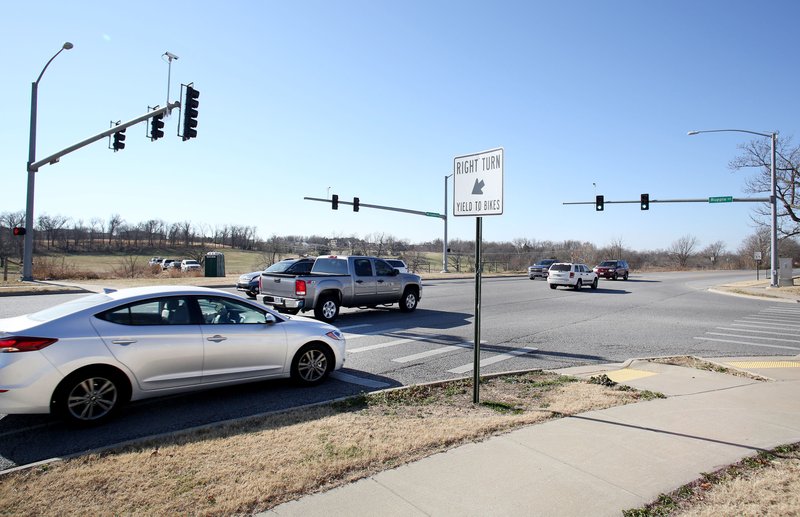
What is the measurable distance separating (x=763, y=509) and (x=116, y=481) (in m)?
4.52

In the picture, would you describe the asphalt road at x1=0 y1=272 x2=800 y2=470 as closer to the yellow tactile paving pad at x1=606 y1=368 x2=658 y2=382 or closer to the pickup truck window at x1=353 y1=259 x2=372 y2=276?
the yellow tactile paving pad at x1=606 y1=368 x2=658 y2=382

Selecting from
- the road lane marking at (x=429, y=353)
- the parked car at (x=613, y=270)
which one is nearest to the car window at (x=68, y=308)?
the road lane marking at (x=429, y=353)

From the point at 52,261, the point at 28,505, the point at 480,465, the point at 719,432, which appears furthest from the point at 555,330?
the point at 52,261

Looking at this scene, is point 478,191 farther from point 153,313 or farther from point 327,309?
point 327,309

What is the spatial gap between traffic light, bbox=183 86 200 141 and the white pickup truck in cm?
805

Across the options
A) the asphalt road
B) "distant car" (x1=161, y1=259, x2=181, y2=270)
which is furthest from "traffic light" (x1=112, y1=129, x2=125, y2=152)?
"distant car" (x1=161, y1=259, x2=181, y2=270)

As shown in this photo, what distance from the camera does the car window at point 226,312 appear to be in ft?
20.7

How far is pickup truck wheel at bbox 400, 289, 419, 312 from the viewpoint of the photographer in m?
16.3

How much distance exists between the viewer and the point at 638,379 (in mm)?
7461

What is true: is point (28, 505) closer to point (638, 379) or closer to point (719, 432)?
point (719, 432)

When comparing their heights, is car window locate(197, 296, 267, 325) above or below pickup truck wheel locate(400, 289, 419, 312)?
above

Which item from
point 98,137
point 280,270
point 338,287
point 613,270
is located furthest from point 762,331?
point 613,270

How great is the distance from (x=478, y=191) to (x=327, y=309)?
8.59 meters

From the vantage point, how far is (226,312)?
650cm
